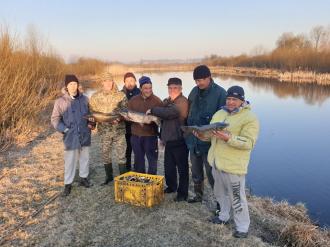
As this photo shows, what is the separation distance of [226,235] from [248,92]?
22.8 m

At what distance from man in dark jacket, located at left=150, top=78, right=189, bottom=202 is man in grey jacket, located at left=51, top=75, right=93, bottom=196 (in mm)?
1344

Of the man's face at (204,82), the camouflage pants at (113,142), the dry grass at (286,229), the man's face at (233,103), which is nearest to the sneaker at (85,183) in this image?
the camouflage pants at (113,142)

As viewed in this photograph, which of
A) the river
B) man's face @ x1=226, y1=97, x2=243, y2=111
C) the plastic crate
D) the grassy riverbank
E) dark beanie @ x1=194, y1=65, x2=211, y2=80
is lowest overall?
the river

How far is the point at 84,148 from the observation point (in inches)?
243

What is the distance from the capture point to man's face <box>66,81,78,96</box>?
232 inches

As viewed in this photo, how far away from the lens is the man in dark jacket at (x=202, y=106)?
5.11 meters

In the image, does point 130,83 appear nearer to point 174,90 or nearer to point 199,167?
point 174,90

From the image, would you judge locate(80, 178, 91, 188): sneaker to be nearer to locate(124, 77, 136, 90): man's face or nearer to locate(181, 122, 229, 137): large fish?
locate(124, 77, 136, 90): man's face

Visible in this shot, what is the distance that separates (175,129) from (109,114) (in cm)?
123

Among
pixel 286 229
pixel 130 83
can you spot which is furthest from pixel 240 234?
pixel 130 83

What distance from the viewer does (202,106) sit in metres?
5.21

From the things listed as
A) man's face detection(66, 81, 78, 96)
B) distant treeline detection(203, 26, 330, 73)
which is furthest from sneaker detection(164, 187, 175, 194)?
distant treeline detection(203, 26, 330, 73)

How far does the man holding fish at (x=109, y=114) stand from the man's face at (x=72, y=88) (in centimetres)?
32

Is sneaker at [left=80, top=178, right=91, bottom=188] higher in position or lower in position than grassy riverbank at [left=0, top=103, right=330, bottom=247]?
higher
